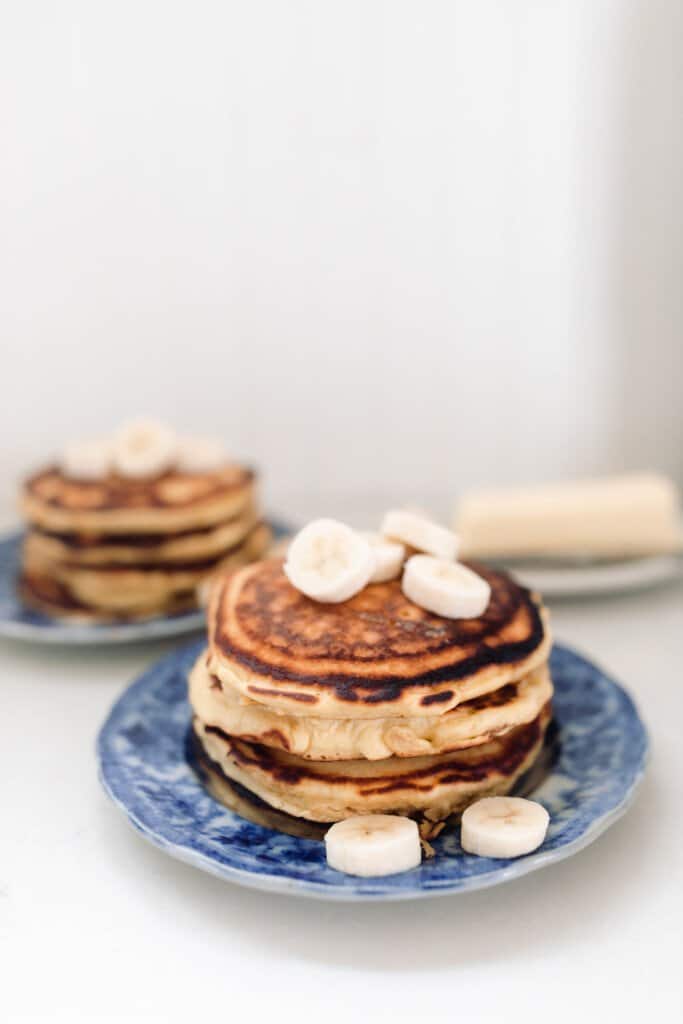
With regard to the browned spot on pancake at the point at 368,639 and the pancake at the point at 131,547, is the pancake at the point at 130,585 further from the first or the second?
the browned spot on pancake at the point at 368,639

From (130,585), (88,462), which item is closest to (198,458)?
(88,462)

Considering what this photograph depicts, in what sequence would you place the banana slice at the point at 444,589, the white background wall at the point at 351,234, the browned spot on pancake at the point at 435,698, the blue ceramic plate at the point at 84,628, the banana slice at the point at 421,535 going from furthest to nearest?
the white background wall at the point at 351,234, the blue ceramic plate at the point at 84,628, the banana slice at the point at 421,535, the banana slice at the point at 444,589, the browned spot on pancake at the point at 435,698

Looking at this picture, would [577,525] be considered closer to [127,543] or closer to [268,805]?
[127,543]

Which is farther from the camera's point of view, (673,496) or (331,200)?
(331,200)

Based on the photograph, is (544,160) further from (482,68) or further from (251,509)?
(251,509)

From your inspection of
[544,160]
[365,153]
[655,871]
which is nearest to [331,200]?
[365,153]

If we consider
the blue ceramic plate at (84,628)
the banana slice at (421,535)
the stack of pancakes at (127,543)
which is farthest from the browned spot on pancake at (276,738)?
the stack of pancakes at (127,543)
